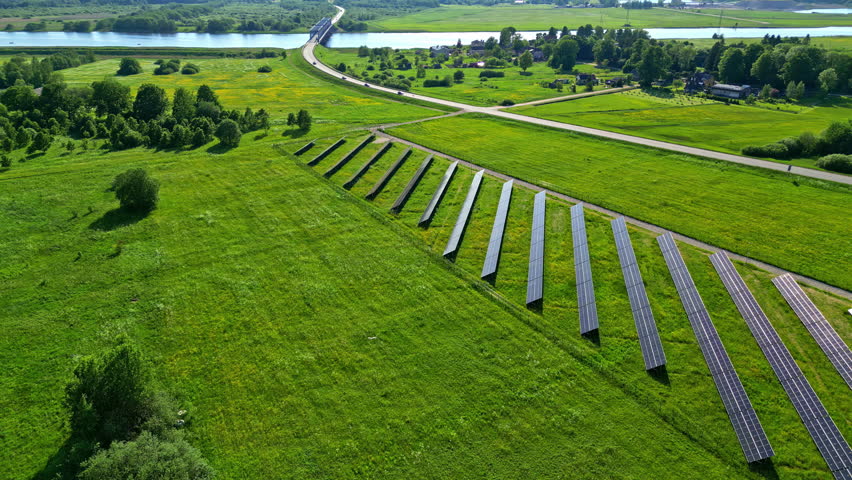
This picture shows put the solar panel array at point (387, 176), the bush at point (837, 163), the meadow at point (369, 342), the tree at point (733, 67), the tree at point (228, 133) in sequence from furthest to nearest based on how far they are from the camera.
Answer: the tree at point (733, 67), the tree at point (228, 133), the bush at point (837, 163), the solar panel array at point (387, 176), the meadow at point (369, 342)

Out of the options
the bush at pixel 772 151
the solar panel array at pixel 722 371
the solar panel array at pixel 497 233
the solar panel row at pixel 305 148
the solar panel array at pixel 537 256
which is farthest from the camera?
the solar panel row at pixel 305 148

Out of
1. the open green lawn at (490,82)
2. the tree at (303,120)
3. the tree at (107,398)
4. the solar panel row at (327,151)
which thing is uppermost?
the open green lawn at (490,82)

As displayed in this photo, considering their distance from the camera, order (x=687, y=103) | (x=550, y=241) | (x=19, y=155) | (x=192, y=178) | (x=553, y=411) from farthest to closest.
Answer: (x=687, y=103) < (x=19, y=155) < (x=192, y=178) < (x=550, y=241) < (x=553, y=411)

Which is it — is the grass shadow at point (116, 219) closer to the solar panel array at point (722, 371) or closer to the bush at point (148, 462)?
the bush at point (148, 462)

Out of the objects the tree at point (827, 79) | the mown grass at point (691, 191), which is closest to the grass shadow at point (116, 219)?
the mown grass at point (691, 191)

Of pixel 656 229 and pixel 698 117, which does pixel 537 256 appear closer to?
pixel 656 229

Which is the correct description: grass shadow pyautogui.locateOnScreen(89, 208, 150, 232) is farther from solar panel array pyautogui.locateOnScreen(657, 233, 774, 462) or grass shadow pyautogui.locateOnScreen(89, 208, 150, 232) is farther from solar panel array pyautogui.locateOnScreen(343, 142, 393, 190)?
solar panel array pyautogui.locateOnScreen(657, 233, 774, 462)

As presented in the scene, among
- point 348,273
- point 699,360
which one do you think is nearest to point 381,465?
point 348,273

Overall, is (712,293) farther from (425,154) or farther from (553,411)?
(425,154)
